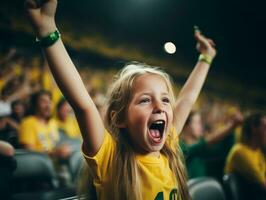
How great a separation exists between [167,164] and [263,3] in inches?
160

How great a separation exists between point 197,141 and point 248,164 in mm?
419

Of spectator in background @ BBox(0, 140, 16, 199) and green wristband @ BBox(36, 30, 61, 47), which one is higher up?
green wristband @ BBox(36, 30, 61, 47)

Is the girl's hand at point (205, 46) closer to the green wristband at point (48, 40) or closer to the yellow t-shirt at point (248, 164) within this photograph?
the green wristband at point (48, 40)

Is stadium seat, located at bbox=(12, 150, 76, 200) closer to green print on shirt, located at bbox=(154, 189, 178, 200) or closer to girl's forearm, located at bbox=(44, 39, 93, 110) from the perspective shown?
green print on shirt, located at bbox=(154, 189, 178, 200)

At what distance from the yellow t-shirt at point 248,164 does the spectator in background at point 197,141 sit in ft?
0.73

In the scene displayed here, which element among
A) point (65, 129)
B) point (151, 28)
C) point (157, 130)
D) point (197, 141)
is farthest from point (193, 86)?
point (151, 28)

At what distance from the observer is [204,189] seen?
58.3 inches

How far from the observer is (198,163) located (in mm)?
2406

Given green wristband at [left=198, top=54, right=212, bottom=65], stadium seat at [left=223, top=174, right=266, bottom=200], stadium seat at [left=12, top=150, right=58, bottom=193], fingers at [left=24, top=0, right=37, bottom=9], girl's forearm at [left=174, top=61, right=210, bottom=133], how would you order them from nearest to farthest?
fingers at [left=24, top=0, right=37, bottom=9] → girl's forearm at [left=174, top=61, right=210, bottom=133] → green wristband at [left=198, top=54, right=212, bottom=65] → stadium seat at [left=12, top=150, right=58, bottom=193] → stadium seat at [left=223, top=174, right=266, bottom=200]

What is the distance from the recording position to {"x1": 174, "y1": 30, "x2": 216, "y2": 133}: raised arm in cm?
127

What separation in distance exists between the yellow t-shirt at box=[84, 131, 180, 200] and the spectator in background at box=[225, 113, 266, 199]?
1435 millimetres

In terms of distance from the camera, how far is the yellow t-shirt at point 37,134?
279 centimetres

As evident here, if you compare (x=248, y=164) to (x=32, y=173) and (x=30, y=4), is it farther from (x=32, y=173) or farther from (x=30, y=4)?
(x=30, y=4)

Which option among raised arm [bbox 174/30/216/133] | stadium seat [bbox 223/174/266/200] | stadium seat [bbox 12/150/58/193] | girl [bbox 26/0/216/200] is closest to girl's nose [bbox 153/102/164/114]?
girl [bbox 26/0/216/200]
